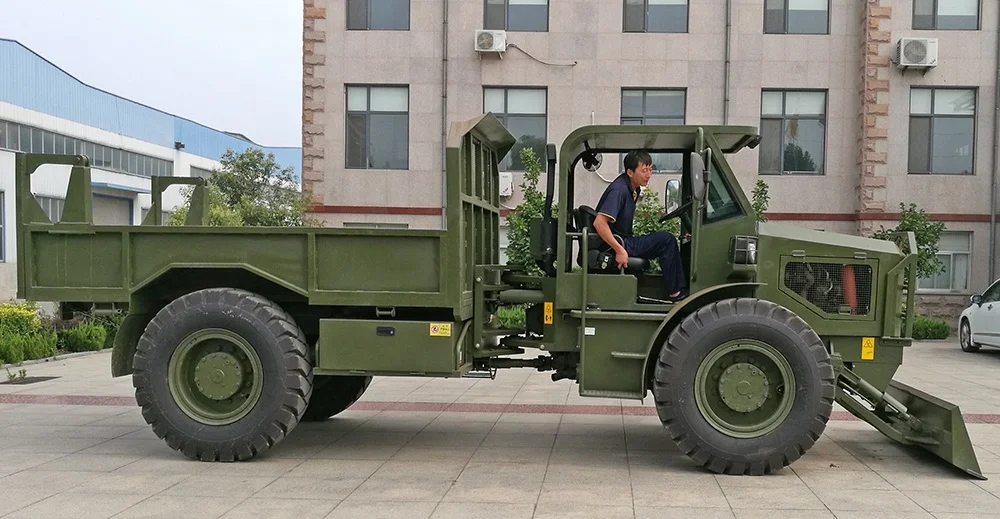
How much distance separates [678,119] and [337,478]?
670 inches

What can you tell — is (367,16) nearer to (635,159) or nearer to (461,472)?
(635,159)

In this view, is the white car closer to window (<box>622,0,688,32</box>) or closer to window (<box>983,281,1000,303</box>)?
window (<box>983,281,1000,303</box>)

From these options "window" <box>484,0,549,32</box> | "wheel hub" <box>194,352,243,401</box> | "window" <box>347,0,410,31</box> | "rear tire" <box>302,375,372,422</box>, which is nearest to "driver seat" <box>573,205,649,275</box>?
"rear tire" <box>302,375,372,422</box>

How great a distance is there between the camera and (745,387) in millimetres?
6727

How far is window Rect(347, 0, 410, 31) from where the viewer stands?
22000 mm

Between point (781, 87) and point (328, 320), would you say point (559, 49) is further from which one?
point (328, 320)

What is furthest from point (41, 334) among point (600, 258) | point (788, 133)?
point (788, 133)

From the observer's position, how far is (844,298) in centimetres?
708

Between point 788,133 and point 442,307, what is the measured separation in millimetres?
17035

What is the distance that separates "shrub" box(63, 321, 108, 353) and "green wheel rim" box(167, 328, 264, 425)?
9843 mm

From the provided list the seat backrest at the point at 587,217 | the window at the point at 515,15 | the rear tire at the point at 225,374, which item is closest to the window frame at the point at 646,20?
the window at the point at 515,15

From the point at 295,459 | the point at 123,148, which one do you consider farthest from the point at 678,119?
the point at 123,148

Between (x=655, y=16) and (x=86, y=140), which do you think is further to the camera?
(x=86, y=140)

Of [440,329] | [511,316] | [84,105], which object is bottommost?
[511,316]
